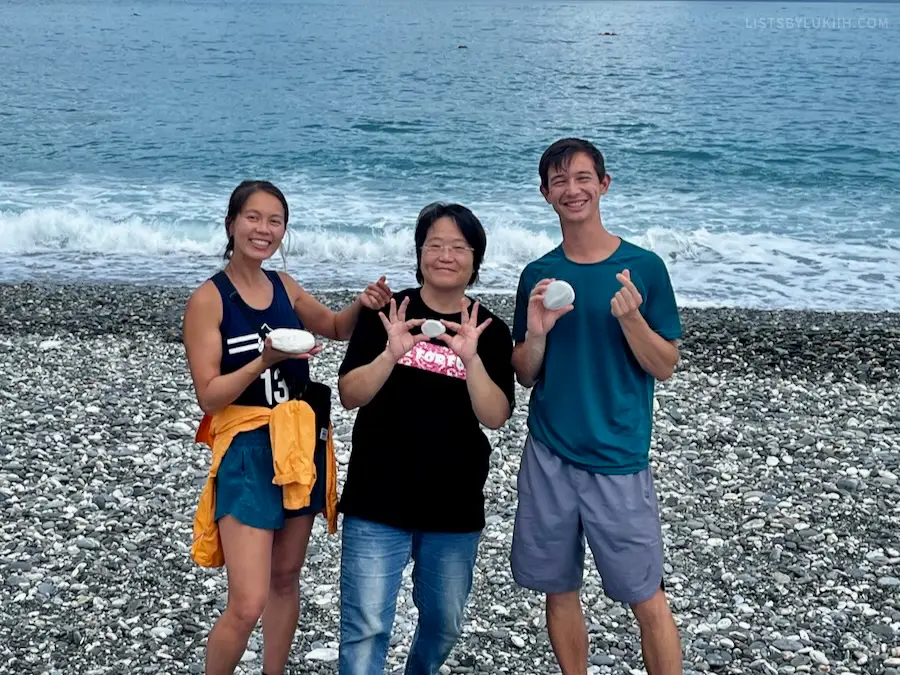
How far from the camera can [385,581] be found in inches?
141

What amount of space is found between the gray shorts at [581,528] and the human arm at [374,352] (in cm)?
72

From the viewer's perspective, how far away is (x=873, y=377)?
30.1ft

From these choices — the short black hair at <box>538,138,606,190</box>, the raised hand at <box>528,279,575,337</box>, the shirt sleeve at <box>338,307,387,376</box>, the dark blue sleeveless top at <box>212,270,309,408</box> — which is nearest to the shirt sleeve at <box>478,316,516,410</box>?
the raised hand at <box>528,279,575,337</box>

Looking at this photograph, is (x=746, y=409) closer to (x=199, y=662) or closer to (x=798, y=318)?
(x=798, y=318)

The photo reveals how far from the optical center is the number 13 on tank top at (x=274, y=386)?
368 cm

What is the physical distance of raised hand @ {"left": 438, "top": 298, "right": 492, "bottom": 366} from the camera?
137 inches

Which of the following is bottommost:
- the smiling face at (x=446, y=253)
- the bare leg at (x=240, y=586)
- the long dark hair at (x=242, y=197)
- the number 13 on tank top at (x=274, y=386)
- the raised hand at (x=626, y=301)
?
the bare leg at (x=240, y=586)

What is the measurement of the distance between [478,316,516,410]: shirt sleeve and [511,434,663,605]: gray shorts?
0.30 m

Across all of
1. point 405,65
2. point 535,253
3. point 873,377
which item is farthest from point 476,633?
point 405,65

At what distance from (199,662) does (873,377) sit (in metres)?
6.93

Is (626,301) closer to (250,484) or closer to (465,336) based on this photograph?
(465,336)

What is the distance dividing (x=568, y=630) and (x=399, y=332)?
4.73 feet

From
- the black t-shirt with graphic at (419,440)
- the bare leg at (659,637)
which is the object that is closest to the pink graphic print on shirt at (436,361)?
the black t-shirt with graphic at (419,440)

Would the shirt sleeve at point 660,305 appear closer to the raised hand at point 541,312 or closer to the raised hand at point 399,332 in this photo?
the raised hand at point 541,312
